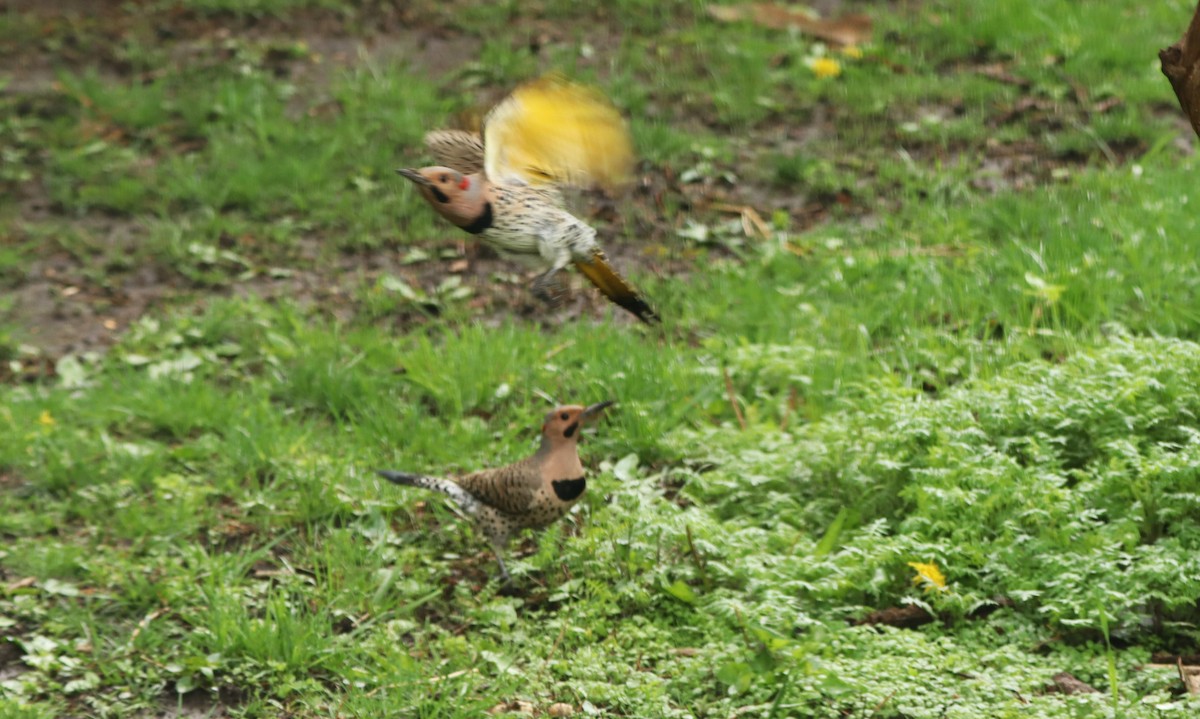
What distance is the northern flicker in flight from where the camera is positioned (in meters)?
2.62

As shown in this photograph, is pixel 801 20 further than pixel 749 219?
Yes

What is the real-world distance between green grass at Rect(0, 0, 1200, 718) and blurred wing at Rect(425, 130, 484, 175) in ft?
6.70

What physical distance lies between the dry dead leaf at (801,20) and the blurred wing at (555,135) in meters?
7.56

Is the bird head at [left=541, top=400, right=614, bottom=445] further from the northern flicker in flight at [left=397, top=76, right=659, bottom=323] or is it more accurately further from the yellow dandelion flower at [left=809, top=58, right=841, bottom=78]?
the yellow dandelion flower at [left=809, top=58, right=841, bottom=78]

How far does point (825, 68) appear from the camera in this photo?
31.1ft

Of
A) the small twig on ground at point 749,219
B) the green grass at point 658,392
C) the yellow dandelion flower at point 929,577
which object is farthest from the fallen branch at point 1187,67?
the small twig on ground at point 749,219

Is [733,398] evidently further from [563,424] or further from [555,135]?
[555,135]

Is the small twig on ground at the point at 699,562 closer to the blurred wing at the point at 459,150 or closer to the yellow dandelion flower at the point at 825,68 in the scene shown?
the blurred wing at the point at 459,150

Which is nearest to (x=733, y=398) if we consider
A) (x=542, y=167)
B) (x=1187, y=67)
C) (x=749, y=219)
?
(x=749, y=219)

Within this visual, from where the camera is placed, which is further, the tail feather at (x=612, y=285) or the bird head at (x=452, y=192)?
the tail feather at (x=612, y=285)

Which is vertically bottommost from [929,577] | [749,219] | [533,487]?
[749,219]

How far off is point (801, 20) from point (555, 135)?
7937 mm

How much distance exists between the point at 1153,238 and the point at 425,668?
13.2 feet

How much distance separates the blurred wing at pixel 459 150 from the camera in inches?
108
